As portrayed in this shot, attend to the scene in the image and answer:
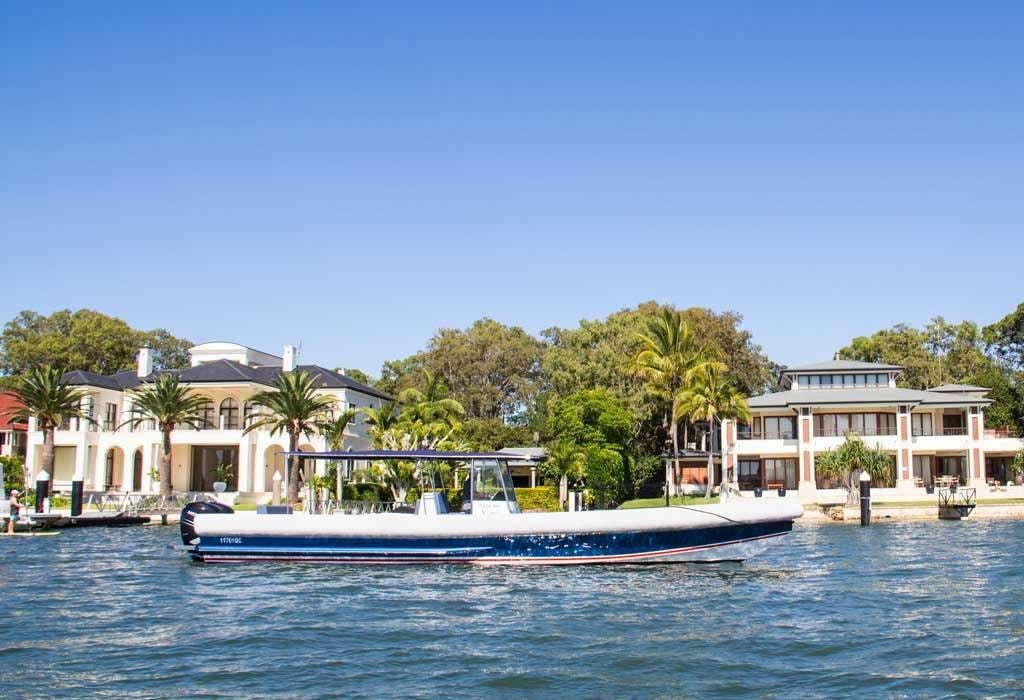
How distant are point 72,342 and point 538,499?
48.9 m

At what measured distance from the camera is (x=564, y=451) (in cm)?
4662

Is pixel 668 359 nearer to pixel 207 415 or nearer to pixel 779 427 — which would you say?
pixel 779 427

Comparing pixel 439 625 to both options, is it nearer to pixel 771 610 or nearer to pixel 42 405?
pixel 771 610

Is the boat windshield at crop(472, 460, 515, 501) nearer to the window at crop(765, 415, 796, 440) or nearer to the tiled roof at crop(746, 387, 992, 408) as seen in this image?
the tiled roof at crop(746, 387, 992, 408)

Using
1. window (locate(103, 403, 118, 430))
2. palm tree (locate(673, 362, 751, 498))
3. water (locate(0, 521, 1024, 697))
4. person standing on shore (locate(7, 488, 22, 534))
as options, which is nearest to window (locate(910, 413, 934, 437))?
palm tree (locate(673, 362, 751, 498))

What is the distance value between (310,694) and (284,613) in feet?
19.7

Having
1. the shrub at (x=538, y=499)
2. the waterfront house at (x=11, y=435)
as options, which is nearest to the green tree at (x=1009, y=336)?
the shrub at (x=538, y=499)

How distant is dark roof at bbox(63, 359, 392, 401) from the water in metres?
29.6

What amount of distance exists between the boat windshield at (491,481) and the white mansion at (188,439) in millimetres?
31338

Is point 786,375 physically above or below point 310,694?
above

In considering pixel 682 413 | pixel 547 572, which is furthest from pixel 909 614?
pixel 682 413

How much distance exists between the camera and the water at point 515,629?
12.9 m

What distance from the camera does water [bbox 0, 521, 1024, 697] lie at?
42.2 ft

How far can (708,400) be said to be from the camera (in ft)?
169
